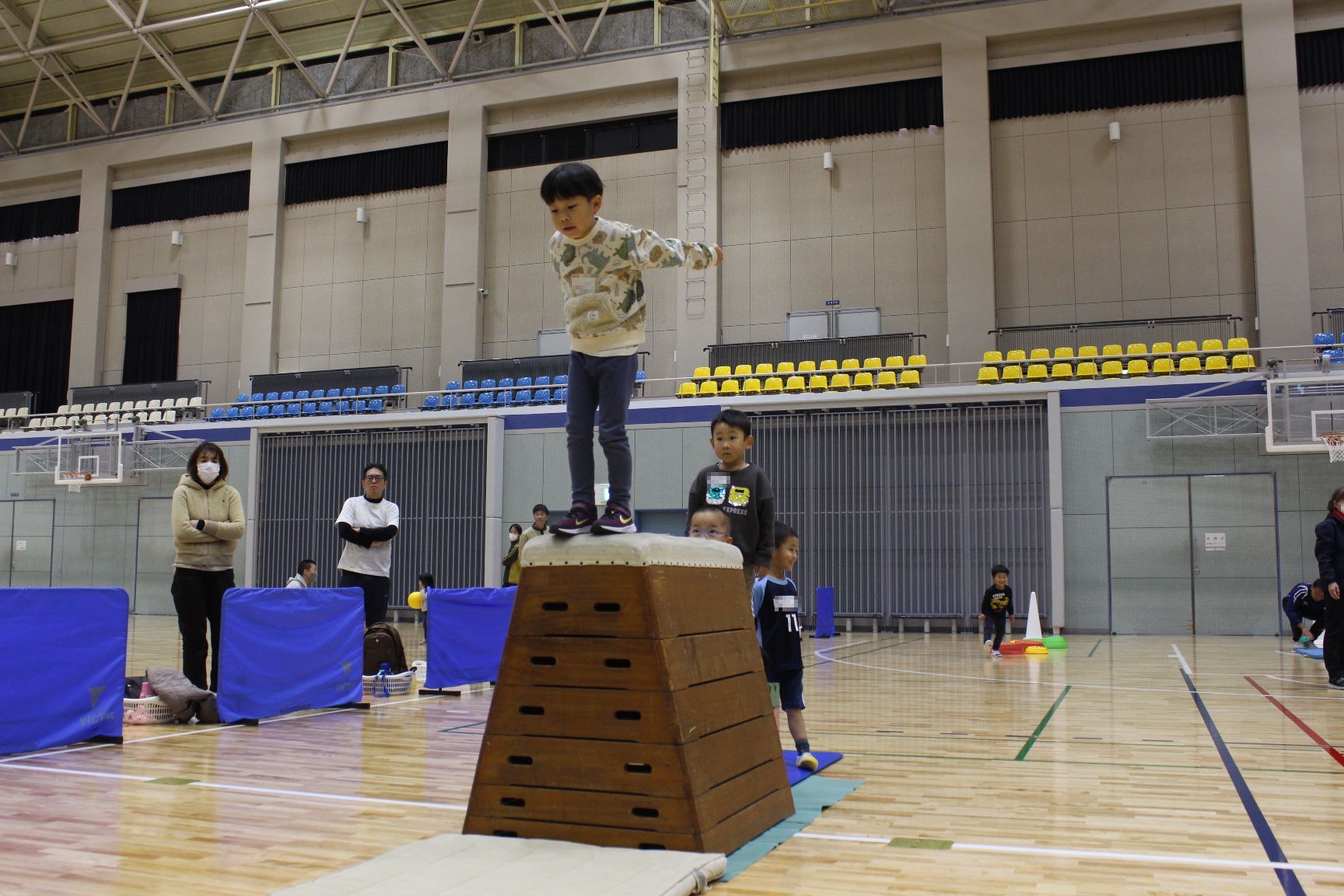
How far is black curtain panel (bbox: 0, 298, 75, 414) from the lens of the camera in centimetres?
2755

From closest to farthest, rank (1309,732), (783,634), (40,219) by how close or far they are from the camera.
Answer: (783,634) < (1309,732) < (40,219)

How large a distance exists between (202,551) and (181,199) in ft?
76.4

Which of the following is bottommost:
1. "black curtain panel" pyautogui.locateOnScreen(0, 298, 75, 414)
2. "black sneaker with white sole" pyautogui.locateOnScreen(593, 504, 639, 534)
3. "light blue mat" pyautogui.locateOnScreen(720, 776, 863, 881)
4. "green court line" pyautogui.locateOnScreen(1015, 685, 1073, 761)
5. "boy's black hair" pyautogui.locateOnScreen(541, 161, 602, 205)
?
"green court line" pyautogui.locateOnScreen(1015, 685, 1073, 761)

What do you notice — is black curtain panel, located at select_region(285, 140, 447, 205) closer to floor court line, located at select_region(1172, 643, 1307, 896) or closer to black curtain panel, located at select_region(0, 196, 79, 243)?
black curtain panel, located at select_region(0, 196, 79, 243)

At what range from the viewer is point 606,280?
426cm

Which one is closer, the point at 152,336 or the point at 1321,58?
the point at 1321,58

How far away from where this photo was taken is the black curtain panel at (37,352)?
90.4 ft

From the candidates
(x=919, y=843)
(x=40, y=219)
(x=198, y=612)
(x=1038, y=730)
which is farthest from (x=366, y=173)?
(x=919, y=843)

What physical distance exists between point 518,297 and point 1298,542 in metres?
15.8

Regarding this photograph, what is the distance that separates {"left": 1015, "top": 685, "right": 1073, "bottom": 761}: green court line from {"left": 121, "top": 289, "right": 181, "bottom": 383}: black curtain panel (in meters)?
24.1

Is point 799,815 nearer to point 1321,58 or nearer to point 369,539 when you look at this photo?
point 369,539

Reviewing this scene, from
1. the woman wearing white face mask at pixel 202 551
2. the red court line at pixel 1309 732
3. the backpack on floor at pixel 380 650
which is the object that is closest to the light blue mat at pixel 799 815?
the red court line at pixel 1309 732

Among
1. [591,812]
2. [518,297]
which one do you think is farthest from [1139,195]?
[591,812]

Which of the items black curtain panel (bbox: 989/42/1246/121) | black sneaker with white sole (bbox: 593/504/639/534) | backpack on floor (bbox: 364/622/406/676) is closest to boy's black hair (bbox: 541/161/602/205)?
black sneaker with white sole (bbox: 593/504/639/534)
